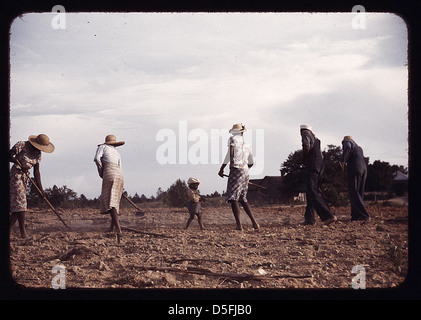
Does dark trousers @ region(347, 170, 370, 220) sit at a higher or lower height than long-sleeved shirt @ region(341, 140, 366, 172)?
lower

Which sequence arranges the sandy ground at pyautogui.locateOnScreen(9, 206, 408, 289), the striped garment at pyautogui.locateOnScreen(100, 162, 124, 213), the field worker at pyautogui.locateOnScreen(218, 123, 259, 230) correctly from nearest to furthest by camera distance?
the sandy ground at pyautogui.locateOnScreen(9, 206, 408, 289), the striped garment at pyautogui.locateOnScreen(100, 162, 124, 213), the field worker at pyautogui.locateOnScreen(218, 123, 259, 230)

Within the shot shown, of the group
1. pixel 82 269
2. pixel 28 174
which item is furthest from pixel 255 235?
pixel 28 174

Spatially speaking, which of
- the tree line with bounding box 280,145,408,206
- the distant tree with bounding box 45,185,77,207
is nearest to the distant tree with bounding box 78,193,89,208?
the distant tree with bounding box 45,185,77,207

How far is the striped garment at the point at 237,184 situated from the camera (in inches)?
310

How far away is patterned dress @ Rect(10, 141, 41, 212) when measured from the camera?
7.14m

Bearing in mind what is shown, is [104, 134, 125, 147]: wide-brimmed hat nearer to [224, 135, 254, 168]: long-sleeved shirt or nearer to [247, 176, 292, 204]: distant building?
[224, 135, 254, 168]: long-sleeved shirt

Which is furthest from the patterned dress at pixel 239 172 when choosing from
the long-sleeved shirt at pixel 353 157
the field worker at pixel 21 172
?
the field worker at pixel 21 172

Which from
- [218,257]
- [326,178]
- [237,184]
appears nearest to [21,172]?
[237,184]

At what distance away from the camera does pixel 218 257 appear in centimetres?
575

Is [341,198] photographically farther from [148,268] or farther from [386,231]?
[148,268]

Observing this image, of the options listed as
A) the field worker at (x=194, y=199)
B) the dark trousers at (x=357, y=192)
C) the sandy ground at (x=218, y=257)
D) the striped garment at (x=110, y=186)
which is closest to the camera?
the sandy ground at (x=218, y=257)

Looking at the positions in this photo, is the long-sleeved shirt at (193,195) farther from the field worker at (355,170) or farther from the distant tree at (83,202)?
the distant tree at (83,202)

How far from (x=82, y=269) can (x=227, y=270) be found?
161 centimetres

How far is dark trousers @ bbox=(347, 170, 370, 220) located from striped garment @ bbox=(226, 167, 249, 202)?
2.12m
